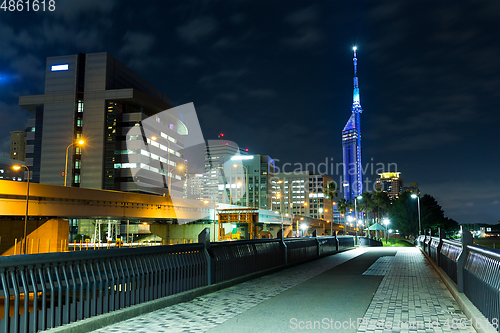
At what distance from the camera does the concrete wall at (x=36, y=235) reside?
148ft

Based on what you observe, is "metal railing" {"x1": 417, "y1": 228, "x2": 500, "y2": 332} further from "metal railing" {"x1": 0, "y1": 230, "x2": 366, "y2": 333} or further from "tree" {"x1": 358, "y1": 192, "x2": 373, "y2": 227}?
"tree" {"x1": 358, "y1": 192, "x2": 373, "y2": 227}

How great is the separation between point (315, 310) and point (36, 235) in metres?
46.1

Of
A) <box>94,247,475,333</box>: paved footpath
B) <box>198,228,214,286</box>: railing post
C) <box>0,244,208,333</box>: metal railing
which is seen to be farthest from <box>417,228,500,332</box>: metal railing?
<box>0,244,208,333</box>: metal railing

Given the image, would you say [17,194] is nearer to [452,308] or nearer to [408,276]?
[408,276]

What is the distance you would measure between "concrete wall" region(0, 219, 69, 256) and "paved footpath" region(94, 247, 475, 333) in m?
40.1

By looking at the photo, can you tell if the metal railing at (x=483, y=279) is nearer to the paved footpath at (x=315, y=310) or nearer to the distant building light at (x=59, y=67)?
the paved footpath at (x=315, y=310)

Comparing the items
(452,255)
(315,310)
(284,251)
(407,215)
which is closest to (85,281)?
(315,310)

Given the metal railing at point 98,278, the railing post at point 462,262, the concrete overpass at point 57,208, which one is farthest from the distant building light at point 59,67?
the railing post at point 462,262

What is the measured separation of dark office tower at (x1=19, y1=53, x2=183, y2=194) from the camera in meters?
118

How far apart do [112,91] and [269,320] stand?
121 m

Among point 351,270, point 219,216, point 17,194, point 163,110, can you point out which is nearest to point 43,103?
point 163,110

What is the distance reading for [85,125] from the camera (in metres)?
120

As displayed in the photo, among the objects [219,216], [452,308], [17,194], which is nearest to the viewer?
[452,308]

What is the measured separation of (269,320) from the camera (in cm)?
793
